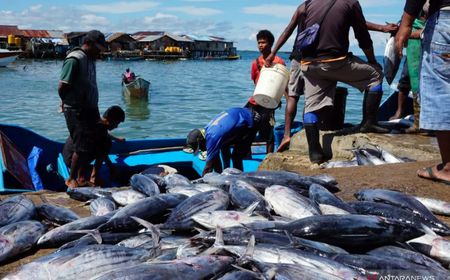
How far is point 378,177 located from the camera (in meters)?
4.52

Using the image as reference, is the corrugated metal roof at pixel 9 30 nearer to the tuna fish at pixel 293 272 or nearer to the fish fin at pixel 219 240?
the fish fin at pixel 219 240

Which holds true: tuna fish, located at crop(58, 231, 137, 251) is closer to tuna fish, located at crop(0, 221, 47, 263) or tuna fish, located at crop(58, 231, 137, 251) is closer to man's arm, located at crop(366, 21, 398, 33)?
tuna fish, located at crop(0, 221, 47, 263)

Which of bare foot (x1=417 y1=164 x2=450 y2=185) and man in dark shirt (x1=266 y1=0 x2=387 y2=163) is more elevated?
man in dark shirt (x1=266 y1=0 x2=387 y2=163)

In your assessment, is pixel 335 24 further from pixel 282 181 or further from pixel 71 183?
pixel 71 183

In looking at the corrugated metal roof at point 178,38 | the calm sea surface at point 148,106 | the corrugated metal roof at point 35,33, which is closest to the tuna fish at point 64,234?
the calm sea surface at point 148,106

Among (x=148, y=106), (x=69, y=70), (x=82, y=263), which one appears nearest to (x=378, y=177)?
(x=82, y=263)

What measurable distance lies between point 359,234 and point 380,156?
10.5 feet

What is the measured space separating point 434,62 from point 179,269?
9.57 feet

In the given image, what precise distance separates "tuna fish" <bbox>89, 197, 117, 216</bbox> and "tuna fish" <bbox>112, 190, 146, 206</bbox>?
2.6 inches

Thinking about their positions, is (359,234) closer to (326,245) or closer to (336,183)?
(326,245)

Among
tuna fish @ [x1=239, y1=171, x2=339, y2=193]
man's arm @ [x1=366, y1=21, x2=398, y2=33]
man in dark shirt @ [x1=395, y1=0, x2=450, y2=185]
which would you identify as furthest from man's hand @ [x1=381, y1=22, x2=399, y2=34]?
tuna fish @ [x1=239, y1=171, x2=339, y2=193]

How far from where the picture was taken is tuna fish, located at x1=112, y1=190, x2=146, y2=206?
380cm

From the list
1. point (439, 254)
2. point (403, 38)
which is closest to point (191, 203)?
point (439, 254)

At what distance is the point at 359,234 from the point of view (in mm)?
2668
